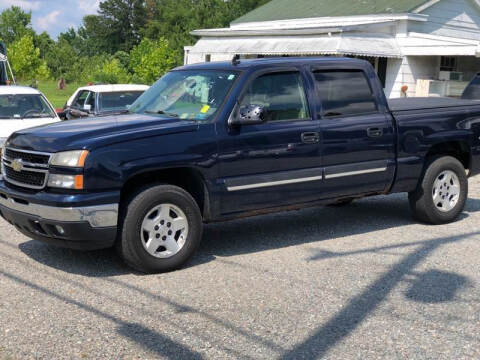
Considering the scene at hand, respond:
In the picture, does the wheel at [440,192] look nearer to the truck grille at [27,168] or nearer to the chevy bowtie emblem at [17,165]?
the truck grille at [27,168]

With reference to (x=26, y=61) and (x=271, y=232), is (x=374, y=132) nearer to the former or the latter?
(x=271, y=232)

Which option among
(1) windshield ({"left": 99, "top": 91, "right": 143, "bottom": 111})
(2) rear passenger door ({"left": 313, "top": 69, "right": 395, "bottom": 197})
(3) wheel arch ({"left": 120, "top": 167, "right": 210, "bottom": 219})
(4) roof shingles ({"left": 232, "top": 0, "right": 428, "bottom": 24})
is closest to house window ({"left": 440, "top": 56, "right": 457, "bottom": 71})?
(4) roof shingles ({"left": 232, "top": 0, "right": 428, "bottom": 24})

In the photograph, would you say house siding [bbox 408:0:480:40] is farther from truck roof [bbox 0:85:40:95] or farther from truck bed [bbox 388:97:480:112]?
truck bed [bbox 388:97:480:112]

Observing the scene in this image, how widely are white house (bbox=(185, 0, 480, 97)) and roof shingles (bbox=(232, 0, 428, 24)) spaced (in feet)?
0.19

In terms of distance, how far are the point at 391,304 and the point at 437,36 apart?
23863 mm

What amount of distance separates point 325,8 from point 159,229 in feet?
90.3

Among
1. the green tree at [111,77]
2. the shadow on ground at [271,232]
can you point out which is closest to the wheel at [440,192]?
the shadow on ground at [271,232]

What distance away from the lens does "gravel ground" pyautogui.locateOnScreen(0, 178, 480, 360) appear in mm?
4539

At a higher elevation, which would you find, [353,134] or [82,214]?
[353,134]

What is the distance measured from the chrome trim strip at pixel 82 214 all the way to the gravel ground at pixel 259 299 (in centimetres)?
57

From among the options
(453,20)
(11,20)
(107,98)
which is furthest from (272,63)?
(11,20)

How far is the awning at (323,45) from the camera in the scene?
23.8 m

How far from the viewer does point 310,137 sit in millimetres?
6879

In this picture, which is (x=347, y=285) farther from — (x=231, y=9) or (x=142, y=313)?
(x=231, y=9)
